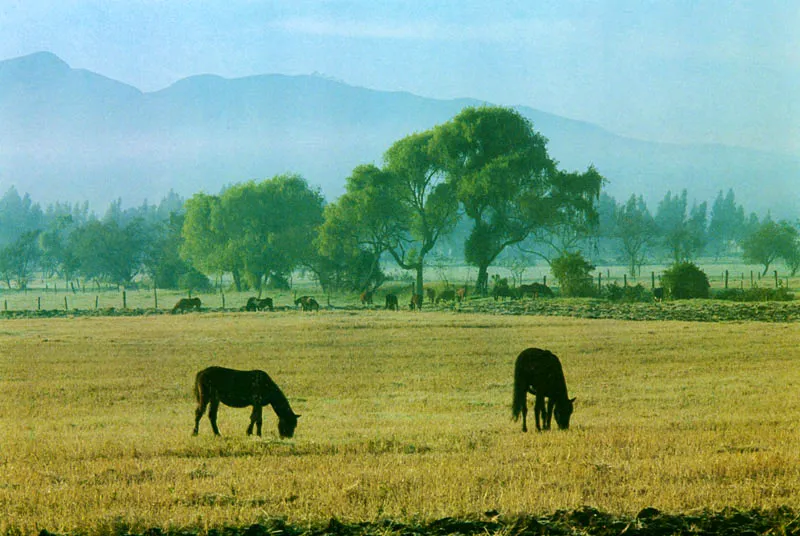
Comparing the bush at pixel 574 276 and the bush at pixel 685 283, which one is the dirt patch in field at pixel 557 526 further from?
the bush at pixel 574 276

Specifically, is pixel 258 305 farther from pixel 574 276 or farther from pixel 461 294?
pixel 574 276

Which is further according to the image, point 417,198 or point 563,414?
point 417,198

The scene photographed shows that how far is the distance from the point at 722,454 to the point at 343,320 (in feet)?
96.5

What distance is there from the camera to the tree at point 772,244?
220 feet

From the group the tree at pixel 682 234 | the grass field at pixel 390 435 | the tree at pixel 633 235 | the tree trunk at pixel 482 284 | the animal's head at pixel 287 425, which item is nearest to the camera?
the grass field at pixel 390 435

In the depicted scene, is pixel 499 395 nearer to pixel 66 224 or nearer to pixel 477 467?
pixel 477 467

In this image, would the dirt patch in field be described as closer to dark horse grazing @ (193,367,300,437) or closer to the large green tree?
dark horse grazing @ (193,367,300,437)

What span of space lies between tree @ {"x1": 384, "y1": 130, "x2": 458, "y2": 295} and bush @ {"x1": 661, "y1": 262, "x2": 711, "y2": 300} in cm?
2097

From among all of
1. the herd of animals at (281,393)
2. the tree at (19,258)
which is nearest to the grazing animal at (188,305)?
the tree at (19,258)

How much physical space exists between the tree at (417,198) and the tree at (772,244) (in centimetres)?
2482

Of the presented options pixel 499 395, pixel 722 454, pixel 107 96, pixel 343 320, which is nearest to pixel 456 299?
pixel 343 320

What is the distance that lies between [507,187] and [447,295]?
11.8 metres

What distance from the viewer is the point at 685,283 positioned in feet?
157

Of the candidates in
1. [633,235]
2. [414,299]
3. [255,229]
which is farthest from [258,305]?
[633,235]
